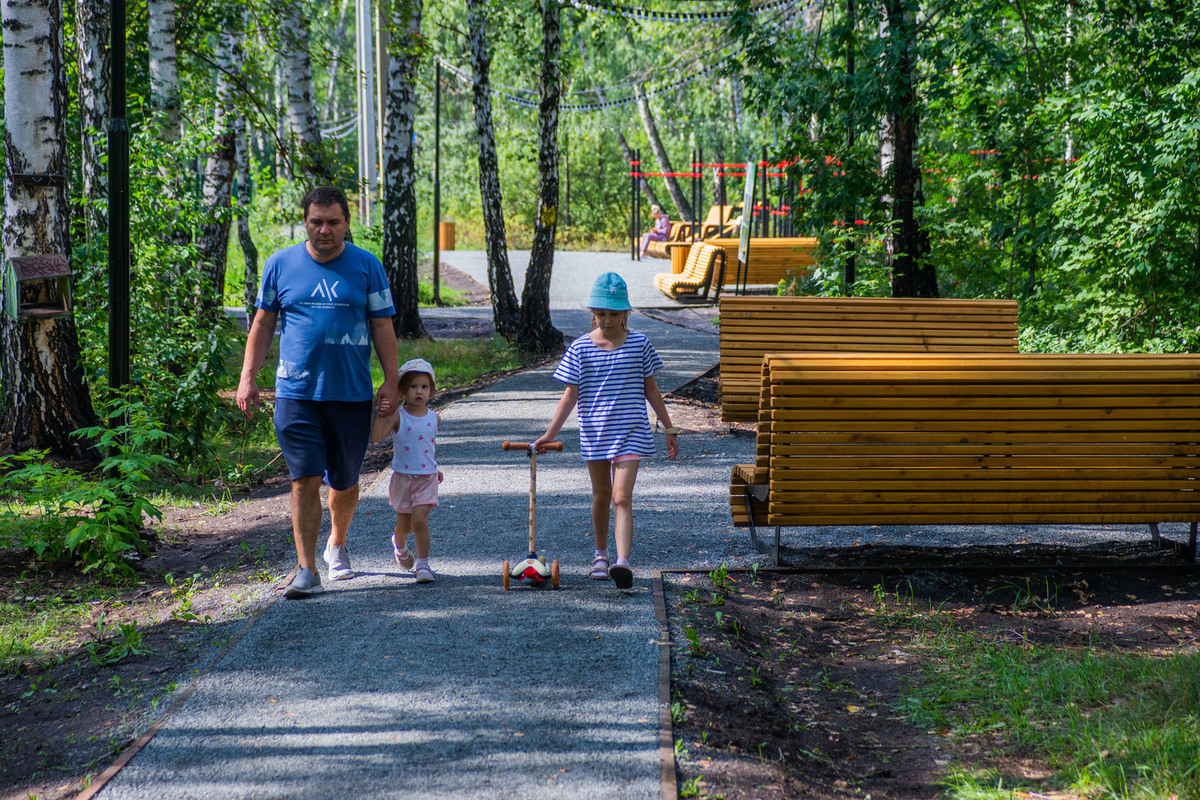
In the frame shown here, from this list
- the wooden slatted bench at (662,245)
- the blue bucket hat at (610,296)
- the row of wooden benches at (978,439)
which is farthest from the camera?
the wooden slatted bench at (662,245)

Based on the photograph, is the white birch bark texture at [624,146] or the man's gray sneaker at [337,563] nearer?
the man's gray sneaker at [337,563]

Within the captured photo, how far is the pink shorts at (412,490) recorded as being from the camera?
17.2 feet

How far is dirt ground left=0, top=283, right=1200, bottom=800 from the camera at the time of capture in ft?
12.1

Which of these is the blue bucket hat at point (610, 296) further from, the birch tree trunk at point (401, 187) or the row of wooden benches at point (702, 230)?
the row of wooden benches at point (702, 230)

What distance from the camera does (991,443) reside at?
17.9 ft

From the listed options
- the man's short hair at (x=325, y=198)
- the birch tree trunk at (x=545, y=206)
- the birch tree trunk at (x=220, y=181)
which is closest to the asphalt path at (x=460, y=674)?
the man's short hair at (x=325, y=198)

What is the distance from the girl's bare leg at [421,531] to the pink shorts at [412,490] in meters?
0.03

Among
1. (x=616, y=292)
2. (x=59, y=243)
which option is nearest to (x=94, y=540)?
(x=59, y=243)

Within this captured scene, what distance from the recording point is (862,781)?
3.67 metres

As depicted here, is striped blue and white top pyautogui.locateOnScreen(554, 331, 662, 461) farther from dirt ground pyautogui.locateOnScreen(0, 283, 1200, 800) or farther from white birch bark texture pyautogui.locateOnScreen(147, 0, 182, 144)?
white birch bark texture pyautogui.locateOnScreen(147, 0, 182, 144)

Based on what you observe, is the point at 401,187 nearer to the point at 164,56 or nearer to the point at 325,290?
the point at 164,56

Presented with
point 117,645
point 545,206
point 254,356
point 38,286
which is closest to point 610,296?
point 254,356

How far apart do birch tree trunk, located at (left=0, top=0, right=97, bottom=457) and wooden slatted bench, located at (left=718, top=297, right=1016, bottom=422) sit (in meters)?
4.92

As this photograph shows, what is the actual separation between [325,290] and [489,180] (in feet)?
35.7
